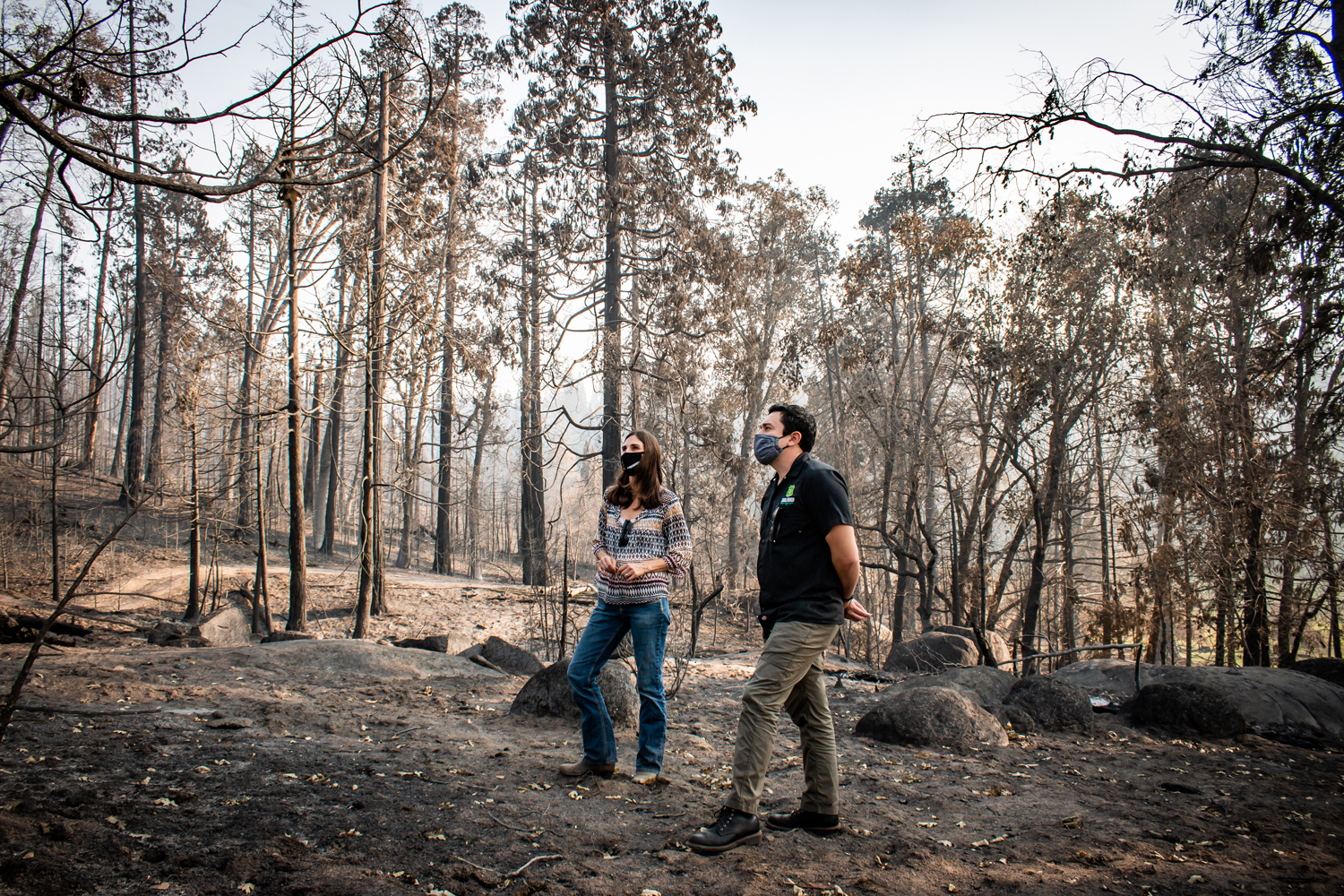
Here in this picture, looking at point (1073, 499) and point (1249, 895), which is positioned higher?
point (1073, 499)

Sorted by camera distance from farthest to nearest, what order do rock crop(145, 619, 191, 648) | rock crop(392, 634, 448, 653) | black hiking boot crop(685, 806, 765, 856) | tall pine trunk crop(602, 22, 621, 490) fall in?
1. tall pine trunk crop(602, 22, 621, 490)
2. rock crop(392, 634, 448, 653)
3. rock crop(145, 619, 191, 648)
4. black hiking boot crop(685, 806, 765, 856)

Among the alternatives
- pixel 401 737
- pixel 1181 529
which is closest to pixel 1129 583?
pixel 1181 529

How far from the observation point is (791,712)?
3.46 m

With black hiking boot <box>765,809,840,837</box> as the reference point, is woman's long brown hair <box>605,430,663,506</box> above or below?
above

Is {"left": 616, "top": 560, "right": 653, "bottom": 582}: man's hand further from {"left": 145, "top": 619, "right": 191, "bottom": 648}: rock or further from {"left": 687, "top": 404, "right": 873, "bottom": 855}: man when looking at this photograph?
{"left": 145, "top": 619, "right": 191, "bottom": 648}: rock

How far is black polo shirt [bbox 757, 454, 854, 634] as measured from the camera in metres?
3.26

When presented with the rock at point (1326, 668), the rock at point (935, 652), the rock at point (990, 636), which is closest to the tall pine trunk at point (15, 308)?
the rock at point (935, 652)

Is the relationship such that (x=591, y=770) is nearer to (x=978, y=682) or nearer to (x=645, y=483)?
(x=645, y=483)

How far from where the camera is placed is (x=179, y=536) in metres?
19.4

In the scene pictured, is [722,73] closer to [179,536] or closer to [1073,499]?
A: [1073,499]

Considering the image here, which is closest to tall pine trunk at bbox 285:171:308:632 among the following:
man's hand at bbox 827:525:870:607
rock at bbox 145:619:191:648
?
rock at bbox 145:619:191:648

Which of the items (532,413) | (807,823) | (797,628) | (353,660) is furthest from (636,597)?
(532,413)

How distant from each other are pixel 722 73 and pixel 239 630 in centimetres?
1324

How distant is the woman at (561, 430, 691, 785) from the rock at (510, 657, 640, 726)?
144 centimetres
